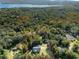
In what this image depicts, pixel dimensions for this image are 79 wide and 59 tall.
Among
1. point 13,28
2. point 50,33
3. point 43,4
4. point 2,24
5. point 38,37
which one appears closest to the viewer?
point 38,37

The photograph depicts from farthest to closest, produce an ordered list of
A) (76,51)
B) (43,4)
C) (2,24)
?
(43,4) → (2,24) → (76,51)

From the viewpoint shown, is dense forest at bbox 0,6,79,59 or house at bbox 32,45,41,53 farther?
house at bbox 32,45,41,53

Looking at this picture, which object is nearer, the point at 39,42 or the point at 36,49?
the point at 36,49

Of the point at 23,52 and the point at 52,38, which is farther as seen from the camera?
the point at 52,38

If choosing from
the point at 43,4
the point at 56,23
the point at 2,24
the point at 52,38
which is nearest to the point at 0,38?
the point at 52,38

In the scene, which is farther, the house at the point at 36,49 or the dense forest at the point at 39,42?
the house at the point at 36,49

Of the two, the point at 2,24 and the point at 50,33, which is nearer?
the point at 50,33

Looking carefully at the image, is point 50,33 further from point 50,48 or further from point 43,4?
point 43,4

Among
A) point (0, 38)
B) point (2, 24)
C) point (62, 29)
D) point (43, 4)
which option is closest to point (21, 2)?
point (43, 4)

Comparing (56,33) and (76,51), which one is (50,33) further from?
(76,51)
